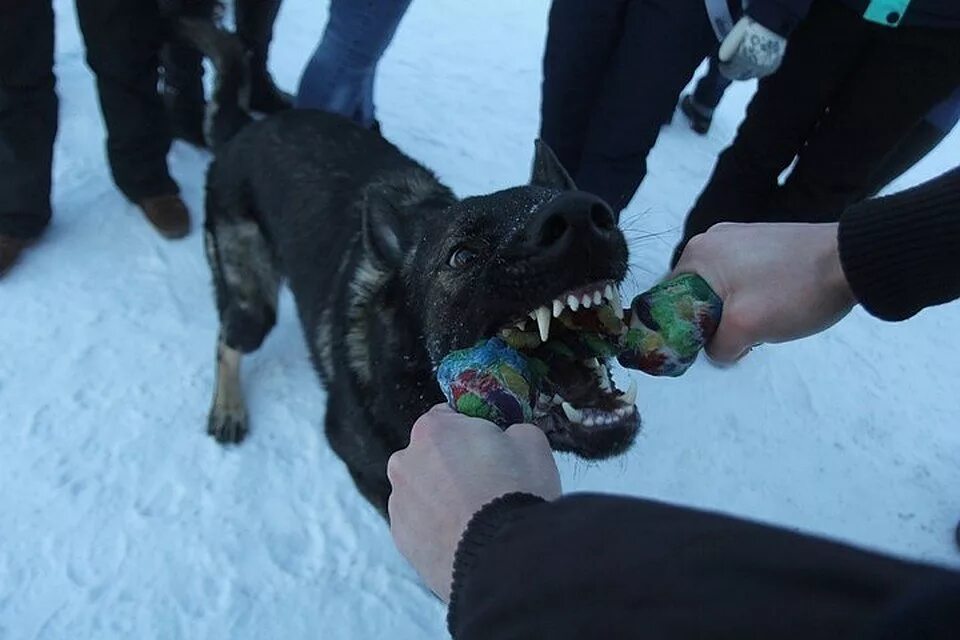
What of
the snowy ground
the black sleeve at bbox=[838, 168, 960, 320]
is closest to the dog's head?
the black sleeve at bbox=[838, 168, 960, 320]

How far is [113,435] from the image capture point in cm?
291

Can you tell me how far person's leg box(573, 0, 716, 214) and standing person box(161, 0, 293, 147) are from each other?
195 centimetres

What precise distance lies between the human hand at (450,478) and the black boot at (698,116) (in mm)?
4660

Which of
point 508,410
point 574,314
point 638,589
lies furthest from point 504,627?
point 574,314

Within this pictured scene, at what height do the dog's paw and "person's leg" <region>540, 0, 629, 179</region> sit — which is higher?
"person's leg" <region>540, 0, 629, 179</region>

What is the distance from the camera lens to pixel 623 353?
1.77 meters

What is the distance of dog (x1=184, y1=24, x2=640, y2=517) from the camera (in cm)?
172

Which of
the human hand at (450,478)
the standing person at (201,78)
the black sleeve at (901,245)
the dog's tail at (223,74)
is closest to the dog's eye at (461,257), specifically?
the human hand at (450,478)

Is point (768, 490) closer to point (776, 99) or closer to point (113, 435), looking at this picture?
point (776, 99)

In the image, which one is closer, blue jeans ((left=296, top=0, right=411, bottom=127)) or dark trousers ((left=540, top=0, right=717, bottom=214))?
dark trousers ((left=540, top=0, right=717, bottom=214))

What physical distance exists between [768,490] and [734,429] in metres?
0.32

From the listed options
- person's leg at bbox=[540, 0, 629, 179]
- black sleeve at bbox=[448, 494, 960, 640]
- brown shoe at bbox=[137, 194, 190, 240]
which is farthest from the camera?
brown shoe at bbox=[137, 194, 190, 240]

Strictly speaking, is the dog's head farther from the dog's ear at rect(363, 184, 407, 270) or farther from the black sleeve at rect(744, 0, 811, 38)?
the black sleeve at rect(744, 0, 811, 38)

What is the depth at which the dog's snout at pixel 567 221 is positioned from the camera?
5.32 feet
